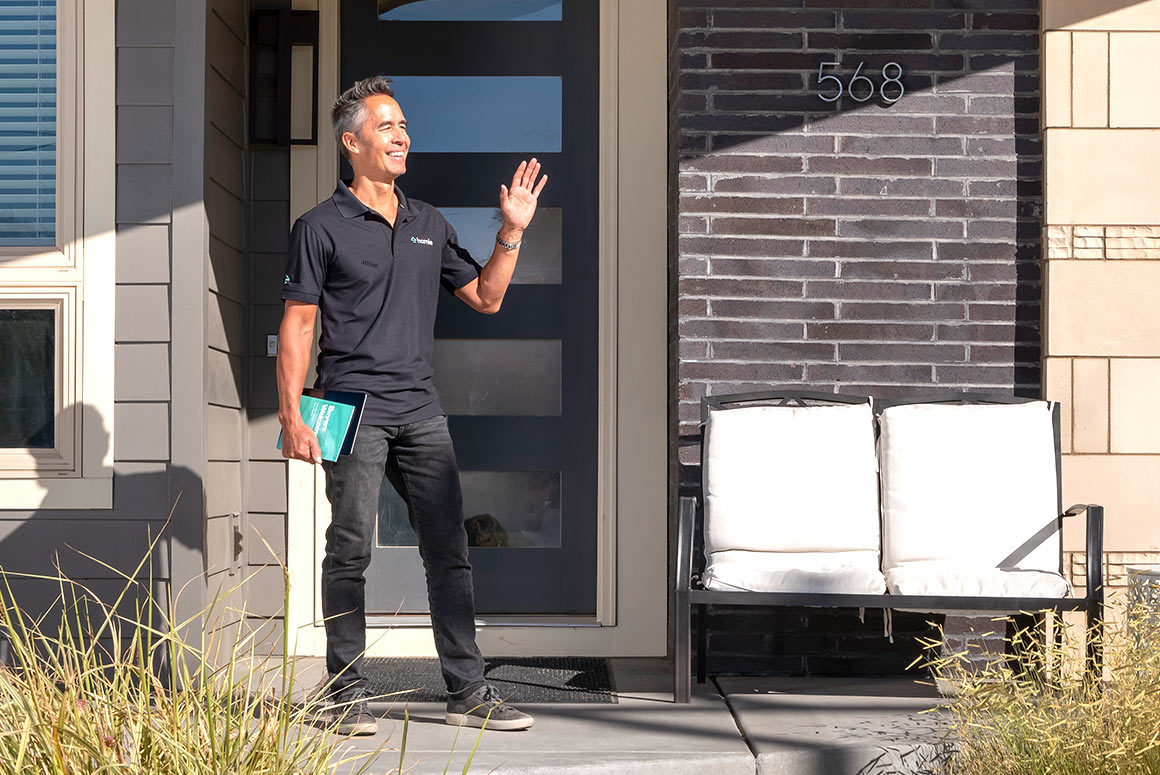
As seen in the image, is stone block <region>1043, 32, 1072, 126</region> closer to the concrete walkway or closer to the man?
the man

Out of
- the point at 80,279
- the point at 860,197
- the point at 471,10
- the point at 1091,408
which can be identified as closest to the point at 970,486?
the point at 1091,408

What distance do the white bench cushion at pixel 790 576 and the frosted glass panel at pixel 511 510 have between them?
1.04m

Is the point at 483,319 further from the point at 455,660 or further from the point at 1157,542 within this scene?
the point at 1157,542

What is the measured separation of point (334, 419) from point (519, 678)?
1.29m

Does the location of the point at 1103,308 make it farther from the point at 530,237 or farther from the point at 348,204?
the point at 348,204

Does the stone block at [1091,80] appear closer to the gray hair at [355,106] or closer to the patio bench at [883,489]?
the patio bench at [883,489]

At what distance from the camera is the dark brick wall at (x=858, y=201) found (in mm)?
3977

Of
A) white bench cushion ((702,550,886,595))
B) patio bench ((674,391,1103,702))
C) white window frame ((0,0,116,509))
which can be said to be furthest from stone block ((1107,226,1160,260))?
white window frame ((0,0,116,509))

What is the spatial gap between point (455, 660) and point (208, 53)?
6.77 feet

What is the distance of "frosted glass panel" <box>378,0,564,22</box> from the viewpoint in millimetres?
4395

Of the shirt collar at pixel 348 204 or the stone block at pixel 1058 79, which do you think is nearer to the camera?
the shirt collar at pixel 348 204

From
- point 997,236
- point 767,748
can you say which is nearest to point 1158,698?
point 767,748

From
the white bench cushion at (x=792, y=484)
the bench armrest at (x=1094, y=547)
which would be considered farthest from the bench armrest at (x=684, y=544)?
the bench armrest at (x=1094, y=547)

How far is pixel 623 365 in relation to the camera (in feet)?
14.2
